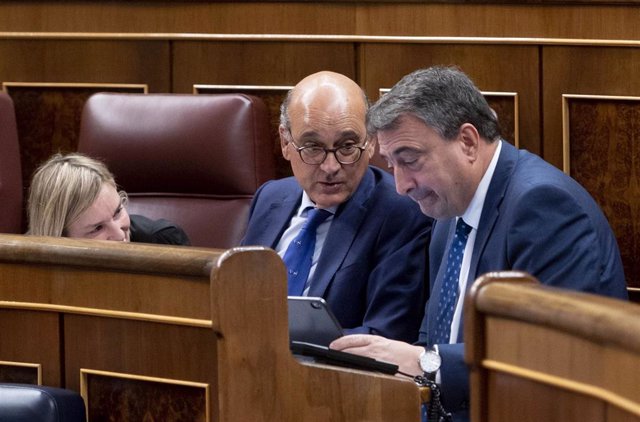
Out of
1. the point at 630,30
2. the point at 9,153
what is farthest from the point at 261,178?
the point at 630,30

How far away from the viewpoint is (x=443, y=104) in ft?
4.98

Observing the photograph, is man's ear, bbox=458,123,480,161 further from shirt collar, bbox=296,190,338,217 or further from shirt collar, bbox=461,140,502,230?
shirt collar, bbox=296,190,338,217

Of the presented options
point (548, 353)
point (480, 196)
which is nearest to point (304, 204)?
point (480, 196)

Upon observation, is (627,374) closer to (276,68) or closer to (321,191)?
(321,191)

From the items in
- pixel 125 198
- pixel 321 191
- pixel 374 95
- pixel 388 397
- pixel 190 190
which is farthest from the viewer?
pixel 374 95

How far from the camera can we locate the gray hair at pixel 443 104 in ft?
4.98

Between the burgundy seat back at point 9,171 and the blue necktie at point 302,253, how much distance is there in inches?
26.8

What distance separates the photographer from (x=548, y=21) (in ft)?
7.02

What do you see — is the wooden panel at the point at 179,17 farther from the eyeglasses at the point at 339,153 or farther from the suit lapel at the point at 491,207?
the suit lapel at the point at 491,207

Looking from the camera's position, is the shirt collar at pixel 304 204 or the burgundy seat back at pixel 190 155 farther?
the burgundy seat back at pixel 190 155

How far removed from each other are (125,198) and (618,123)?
32.0 inches

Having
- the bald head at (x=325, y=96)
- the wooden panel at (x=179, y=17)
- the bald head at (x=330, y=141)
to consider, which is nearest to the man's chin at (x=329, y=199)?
the bald head at (x=330, y=141)

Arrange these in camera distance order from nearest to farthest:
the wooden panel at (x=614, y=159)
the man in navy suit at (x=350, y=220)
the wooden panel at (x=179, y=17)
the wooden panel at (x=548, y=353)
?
the wooden panel at (x=548, y=353), the man in navy suit at (x=350, y=220), the wooden panel at (x=614, y=159), the wooden panel at (x=179, y=17)

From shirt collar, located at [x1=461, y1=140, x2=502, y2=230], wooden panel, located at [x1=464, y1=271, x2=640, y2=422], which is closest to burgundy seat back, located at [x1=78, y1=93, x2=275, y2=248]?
shirt collar, located at [x1=461, y1=140, x2=502, y2=230]
